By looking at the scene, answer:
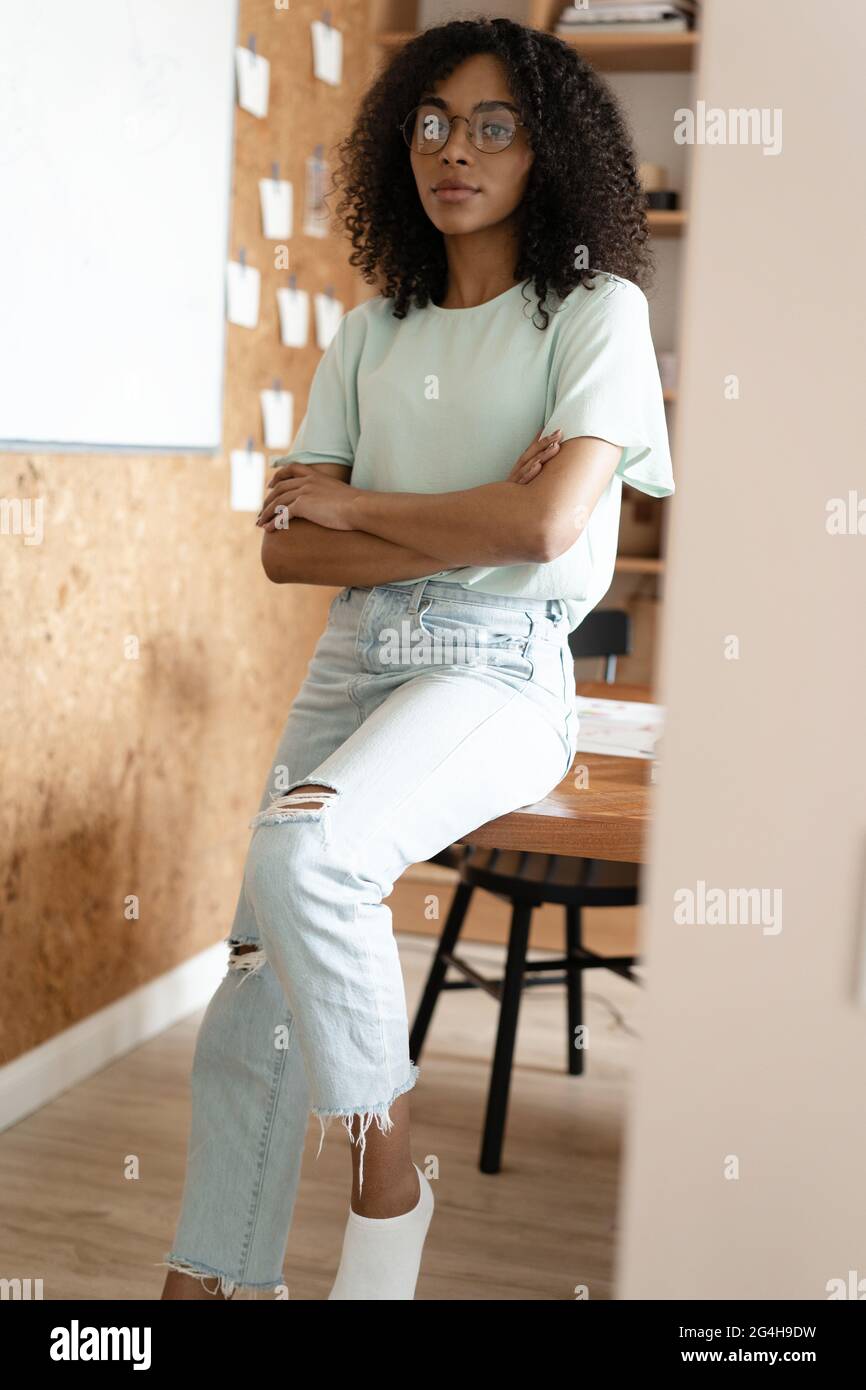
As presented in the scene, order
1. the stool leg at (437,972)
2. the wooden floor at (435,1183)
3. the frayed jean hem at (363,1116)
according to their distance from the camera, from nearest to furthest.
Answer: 1. the frayed jean hem at (363,1116)
2. the wooden floor at (435,1183)
3. the stool leg at (437,972)

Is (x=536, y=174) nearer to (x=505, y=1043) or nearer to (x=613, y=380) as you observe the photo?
(x=613, y=380)

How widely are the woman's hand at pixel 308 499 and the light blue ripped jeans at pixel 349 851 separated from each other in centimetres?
10

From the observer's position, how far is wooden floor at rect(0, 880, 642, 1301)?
6.03ft

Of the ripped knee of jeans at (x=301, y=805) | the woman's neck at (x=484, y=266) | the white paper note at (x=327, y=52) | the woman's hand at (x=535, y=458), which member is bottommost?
the ripped knee of jeans at (x=301, y=805)

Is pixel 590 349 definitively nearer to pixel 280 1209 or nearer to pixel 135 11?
pixel 280 1209

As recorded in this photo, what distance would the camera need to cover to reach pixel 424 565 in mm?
1542

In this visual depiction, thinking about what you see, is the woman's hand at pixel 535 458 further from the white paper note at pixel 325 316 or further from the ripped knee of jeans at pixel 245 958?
the white paper note at pixel 325 316

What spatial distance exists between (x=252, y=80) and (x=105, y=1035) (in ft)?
5.89

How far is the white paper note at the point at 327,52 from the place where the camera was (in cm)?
294

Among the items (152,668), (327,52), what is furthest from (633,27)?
(152,668)

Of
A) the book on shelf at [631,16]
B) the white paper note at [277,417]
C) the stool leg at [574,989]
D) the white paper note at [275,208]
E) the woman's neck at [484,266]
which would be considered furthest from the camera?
the book on shelf at [631,16]

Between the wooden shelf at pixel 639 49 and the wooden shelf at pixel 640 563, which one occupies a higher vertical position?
the wooden shelf at pixel 639 49

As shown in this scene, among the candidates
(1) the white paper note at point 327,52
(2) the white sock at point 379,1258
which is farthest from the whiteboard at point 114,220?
(2) the white sock at point 379,1258
